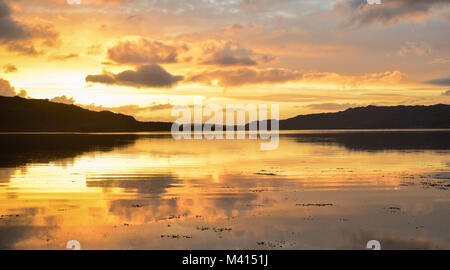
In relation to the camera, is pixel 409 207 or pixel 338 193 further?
pixel 338 193

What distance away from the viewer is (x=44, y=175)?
3706cm

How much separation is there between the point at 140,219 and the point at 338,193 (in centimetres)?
1371

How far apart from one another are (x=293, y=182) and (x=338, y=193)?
5.63 metres

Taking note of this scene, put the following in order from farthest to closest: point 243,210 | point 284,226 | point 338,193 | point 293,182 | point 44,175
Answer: point 44,175 → point 293,182 → point 338,193 → point 243,210 → point 284,226

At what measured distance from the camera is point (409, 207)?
2280 centimetres

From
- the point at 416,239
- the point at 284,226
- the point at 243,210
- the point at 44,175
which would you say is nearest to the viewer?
the point at 416,239

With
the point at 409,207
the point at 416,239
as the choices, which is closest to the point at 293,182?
the point at 409,207

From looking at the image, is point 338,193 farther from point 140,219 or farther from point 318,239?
point 140,219

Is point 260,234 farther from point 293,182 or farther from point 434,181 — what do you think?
point 434,181

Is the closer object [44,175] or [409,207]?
[409,207]
